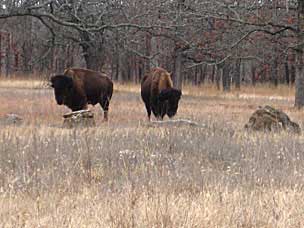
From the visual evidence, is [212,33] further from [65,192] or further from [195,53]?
[65,192]

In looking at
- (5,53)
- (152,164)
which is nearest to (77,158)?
(152,164)

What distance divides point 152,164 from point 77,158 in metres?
1.16

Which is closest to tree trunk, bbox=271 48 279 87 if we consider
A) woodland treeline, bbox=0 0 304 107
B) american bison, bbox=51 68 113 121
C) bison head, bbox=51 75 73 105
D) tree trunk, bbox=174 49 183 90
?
woodland treeline, bbox=0 0 304 107

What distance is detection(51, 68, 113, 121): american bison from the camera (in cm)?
1728

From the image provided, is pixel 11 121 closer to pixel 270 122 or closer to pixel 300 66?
pixel 270 122

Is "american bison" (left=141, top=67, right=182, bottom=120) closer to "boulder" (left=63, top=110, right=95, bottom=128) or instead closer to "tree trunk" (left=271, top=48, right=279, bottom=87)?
"boulder" (left=63, top=110, right=95, bottom=128)

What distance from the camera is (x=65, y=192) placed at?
23.1 feet

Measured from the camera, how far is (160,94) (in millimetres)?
17906

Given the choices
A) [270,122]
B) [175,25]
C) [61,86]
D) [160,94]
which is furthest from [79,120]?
[175,25]

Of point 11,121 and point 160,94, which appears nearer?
point 11,121

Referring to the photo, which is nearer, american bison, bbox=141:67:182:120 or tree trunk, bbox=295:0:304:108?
american bison, bbox=141:67:182:120

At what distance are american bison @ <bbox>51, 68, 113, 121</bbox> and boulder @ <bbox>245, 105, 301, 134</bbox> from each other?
4940mm

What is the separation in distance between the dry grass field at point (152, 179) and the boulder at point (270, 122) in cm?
155

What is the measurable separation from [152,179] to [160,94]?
1032cm
